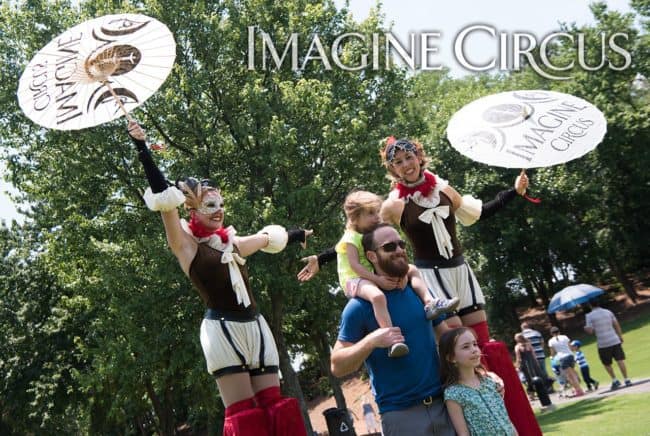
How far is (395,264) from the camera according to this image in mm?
3779

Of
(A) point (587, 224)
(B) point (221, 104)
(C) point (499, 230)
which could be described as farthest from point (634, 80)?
(B) point (221, 104)

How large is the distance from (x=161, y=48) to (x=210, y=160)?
14070mm

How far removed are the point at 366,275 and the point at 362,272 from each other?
0.34m

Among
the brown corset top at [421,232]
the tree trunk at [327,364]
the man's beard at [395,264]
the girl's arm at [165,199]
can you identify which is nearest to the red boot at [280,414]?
the girl's arm at [165,199]

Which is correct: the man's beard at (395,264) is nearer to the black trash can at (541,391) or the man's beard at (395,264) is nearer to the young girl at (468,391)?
the young girl at (468,391)

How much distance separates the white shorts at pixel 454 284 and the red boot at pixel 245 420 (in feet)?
4.98

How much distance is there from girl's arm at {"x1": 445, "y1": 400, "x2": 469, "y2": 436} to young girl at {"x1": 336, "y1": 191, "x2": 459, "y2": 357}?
46 cm

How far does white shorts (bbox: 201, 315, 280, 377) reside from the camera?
4941 mm

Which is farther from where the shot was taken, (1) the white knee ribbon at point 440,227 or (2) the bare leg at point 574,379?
(2) the bare leg at point 574,379

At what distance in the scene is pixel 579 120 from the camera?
5.83 m

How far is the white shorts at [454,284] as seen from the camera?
17.7ft

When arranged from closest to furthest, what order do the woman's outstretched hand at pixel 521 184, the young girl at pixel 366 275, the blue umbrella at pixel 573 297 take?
the young girl at pixel 366 275, the woman's outstretched hand at pixel 521 184, the blue umbrella at pixel 573 297

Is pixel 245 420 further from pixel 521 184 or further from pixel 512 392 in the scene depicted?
pixel 521 184

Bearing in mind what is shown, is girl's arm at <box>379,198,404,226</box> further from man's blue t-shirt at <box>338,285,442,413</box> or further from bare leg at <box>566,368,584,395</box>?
bare leg at <box>566,368,584,395</box>
